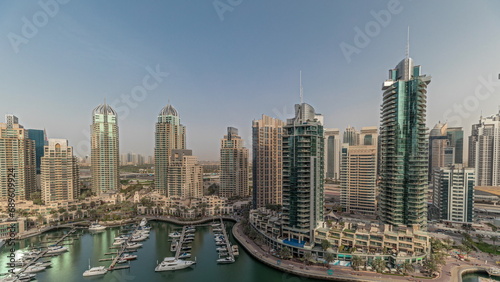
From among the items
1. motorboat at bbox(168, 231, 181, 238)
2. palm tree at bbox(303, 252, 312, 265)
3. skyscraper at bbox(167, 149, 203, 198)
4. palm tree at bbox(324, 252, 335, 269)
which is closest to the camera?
palm tree at bbox(324, 252, 335, 269)

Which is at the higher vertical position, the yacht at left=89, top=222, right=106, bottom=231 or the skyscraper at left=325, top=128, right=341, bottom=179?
the skyscraper at left=325, top=128, right=341, bottom=179

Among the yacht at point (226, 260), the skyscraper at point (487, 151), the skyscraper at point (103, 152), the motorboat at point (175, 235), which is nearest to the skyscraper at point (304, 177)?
the yacht at point (226, 260)

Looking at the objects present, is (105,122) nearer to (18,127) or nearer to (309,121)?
(18,127)

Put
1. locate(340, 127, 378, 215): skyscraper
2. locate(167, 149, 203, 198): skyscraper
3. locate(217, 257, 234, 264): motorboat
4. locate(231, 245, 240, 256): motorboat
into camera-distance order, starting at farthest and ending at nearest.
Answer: locate(167, 149, 203, 198): skyscraper, locate(340, 127, 378, 215): skyscraper, locate(231, 245, 240, 256): motorboat, locate(217, 257, 234, 264): motorboat

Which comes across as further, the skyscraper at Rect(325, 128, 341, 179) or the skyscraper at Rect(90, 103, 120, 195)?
the skyscraper at Rect(325, 128, 341, 179)

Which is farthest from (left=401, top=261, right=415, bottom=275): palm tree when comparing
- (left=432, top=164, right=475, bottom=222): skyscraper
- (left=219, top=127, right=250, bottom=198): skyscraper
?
(left=219, top=127, right=250, bottom=198): skyscraper

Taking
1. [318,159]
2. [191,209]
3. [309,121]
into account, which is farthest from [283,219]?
[191,209]

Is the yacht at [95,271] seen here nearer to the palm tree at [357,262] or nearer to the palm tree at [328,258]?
the palm tree at [328,258]

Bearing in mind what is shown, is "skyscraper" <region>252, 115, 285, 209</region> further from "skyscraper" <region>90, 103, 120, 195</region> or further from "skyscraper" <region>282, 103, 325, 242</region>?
"skyscraper" <region>90, 103, 120, 195</region>
